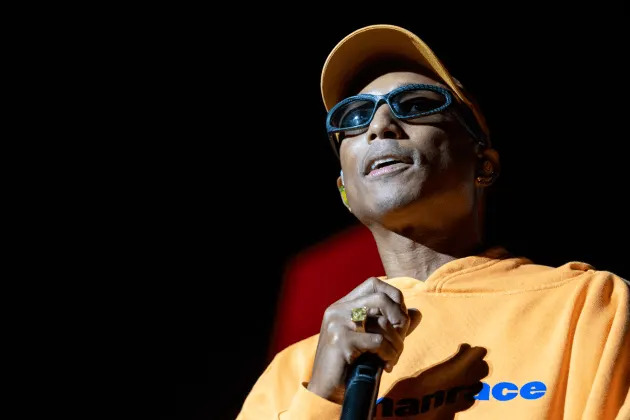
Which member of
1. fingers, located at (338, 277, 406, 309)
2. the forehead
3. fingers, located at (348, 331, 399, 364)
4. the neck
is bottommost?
the neck

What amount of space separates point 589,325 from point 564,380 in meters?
0.12

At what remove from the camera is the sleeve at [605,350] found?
1.50 metres

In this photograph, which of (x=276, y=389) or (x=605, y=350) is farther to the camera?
(x=276, y=389)

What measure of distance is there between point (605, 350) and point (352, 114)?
993mm

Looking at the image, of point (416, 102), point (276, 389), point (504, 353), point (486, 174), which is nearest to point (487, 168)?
point (486, 174)

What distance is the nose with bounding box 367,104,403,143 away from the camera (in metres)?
2.15

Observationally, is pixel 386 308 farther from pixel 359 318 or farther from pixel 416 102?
pixel 416 102

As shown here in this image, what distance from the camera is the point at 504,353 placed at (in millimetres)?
1729

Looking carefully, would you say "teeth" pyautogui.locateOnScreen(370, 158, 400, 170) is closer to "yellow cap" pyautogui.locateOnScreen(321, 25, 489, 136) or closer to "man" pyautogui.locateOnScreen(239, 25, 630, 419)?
"man" pyautogui.locateOnScreen(239, 25, 630, 419)

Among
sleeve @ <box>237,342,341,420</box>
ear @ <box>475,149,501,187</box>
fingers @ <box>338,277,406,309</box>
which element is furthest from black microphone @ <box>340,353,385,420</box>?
ear @ <box>475,149,501,187</box>

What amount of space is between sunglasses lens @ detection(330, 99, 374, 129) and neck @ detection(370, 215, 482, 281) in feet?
0.95

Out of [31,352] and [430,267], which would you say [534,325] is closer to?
[430,267]

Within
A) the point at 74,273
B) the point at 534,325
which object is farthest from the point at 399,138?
the point at 74,273

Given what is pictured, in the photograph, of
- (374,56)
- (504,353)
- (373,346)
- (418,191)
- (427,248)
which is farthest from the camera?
(374,56)
